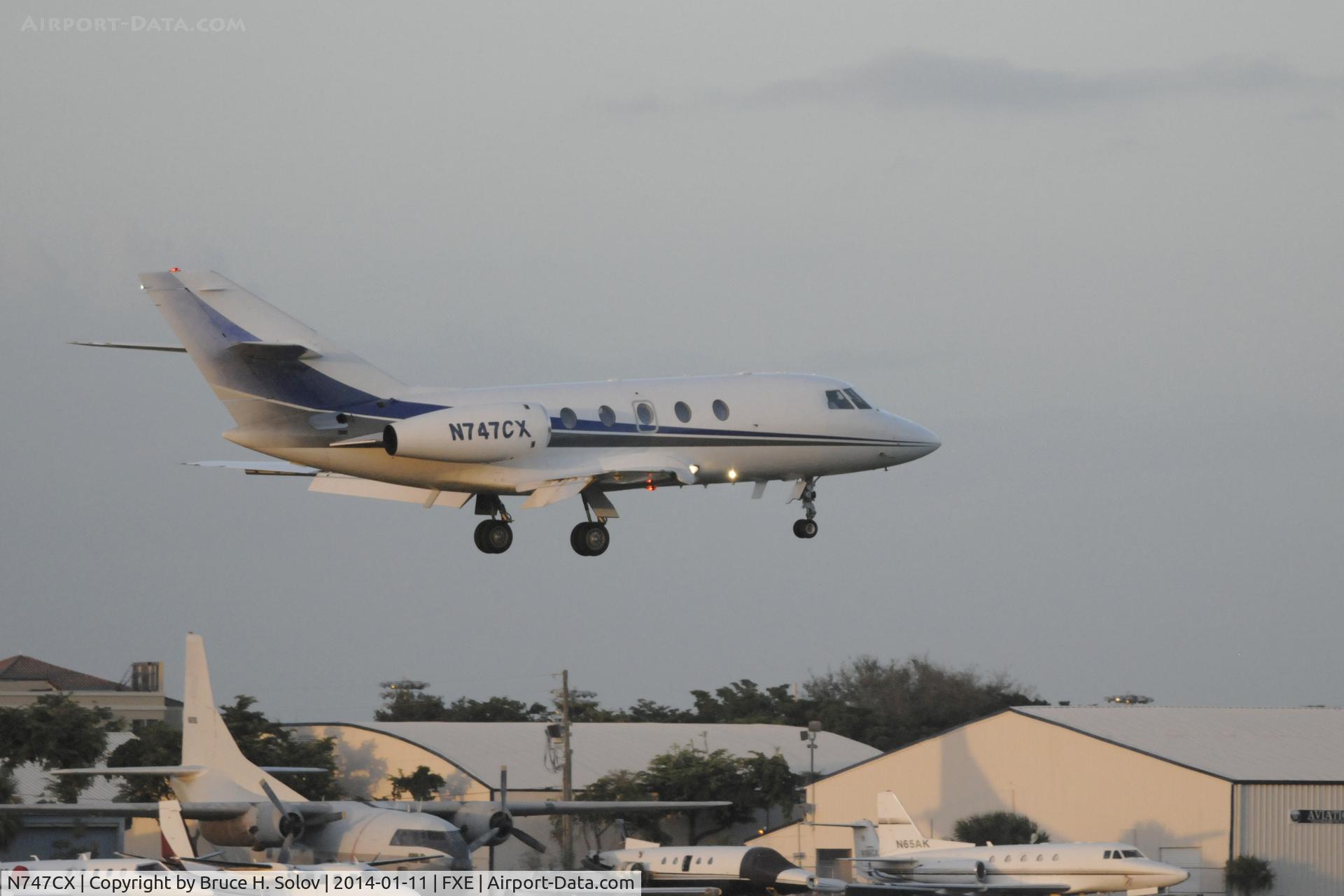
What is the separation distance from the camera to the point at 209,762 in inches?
1657

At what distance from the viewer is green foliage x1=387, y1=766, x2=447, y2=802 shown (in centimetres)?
6800

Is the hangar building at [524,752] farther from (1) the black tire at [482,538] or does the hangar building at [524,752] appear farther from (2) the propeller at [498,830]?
(1) the black tire at [482,538]

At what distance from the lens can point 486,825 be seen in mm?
41875

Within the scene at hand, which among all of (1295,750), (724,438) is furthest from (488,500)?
(1295,750)

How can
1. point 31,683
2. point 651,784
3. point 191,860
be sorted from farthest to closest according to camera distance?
point 31,683 → point 651,784 → point 191,860

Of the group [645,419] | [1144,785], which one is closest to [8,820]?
[645,419]

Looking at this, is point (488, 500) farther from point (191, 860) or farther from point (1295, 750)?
point (1295, 750)

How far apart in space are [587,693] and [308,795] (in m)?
19.4

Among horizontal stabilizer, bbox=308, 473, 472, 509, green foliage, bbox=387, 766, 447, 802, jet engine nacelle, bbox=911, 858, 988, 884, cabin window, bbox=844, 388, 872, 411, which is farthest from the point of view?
green foliage, bbox=387, 766, 447, 802

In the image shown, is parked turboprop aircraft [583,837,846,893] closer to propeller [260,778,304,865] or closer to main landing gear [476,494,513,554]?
propeller [260,778,304,865]

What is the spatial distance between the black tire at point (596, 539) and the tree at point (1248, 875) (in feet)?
77.1

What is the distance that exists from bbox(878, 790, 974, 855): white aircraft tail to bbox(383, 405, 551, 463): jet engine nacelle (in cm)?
2480

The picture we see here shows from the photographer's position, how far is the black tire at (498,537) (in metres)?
35.6

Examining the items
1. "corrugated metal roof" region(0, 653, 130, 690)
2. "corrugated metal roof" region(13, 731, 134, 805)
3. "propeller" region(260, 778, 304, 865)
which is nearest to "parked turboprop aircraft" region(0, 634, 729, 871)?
"propeller" region(260, 778, 304, 865)
